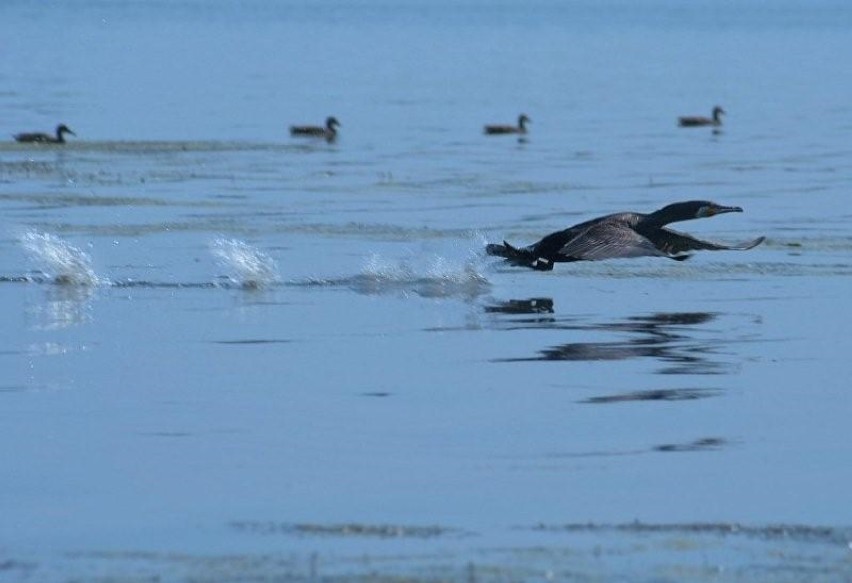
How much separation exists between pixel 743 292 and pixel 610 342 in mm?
2878

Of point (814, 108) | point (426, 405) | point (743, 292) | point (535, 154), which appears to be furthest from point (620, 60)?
point (426, 405)

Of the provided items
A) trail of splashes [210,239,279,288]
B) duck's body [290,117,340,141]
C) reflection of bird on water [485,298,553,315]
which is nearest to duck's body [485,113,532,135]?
duck's body [290,117,340,141]

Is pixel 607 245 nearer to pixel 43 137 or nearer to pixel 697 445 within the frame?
pixel 697 445

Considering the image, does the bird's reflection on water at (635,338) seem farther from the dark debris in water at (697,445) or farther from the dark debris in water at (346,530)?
the dark debris in water at (346,530)

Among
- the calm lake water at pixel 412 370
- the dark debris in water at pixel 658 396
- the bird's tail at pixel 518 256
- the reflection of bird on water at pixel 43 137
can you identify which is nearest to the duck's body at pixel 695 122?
the calm lake water at pixel 412 370

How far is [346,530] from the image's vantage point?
28.1 feet

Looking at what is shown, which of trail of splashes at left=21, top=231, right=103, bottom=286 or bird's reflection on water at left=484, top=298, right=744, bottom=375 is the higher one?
trail of splashes at left=21, top=231, right=103, bottom=286

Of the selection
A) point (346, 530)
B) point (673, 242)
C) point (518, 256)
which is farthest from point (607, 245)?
point (346, 530)

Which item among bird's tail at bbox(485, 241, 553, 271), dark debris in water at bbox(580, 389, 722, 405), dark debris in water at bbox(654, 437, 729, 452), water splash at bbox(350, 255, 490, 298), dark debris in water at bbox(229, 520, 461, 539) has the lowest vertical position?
dark debris in water at bbox(229, 520, 461, 539)

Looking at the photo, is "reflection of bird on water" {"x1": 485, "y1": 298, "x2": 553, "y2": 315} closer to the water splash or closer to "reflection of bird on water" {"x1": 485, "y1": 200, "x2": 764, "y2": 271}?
"reflection of bird on water" {"x1": 485, "y1": 200, "x2": 764, "y2": 271}

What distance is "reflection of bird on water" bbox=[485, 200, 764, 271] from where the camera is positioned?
50.0 feet

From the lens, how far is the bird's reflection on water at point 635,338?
12.9 metres

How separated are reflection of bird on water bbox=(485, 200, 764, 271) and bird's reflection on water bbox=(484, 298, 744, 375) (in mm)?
431

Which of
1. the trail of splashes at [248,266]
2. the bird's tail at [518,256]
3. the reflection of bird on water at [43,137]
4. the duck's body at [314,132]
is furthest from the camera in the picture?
the duck's body at [314,132]
